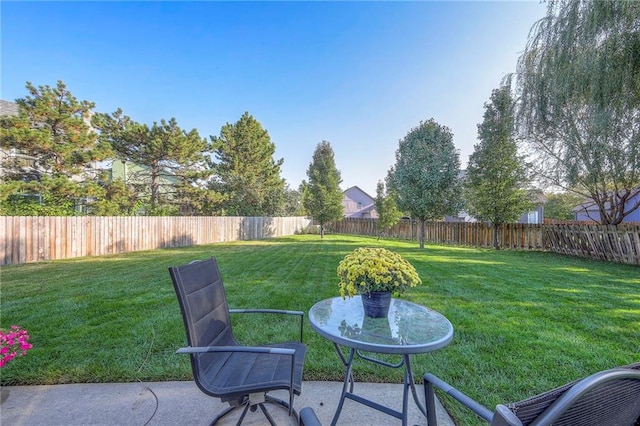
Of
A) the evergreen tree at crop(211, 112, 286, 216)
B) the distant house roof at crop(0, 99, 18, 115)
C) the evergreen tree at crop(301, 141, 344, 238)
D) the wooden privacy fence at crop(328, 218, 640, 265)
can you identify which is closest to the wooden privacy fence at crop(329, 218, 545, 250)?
the wooden privacy fence at crop(328, 218, 640, 265)

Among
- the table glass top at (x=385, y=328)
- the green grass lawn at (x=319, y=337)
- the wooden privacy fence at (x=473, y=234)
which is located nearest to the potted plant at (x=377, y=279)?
the table glass top at (x=385, y=328)

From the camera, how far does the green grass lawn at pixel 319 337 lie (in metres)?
2.53

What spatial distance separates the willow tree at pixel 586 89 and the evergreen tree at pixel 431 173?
3.19 m

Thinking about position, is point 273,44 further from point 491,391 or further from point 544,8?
point 491,391

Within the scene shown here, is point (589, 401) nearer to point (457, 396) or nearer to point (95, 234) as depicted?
point (457, 396)

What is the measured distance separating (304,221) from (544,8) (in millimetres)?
A: 19737

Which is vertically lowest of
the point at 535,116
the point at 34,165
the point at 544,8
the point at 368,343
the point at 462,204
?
the point at 368,343

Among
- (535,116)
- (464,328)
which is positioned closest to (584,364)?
(464,328)

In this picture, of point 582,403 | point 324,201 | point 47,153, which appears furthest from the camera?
point 324,201

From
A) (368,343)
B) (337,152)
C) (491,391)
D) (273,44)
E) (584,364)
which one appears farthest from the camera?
(337,152)

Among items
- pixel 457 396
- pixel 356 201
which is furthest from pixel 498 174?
pixel 356 201

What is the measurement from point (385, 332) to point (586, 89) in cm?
801

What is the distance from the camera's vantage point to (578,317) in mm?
3867

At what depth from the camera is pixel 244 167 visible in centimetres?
1914
